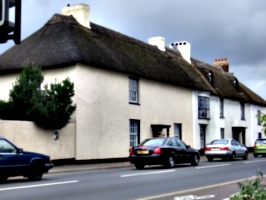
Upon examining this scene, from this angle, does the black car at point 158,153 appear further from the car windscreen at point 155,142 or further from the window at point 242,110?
the window at point 242,110

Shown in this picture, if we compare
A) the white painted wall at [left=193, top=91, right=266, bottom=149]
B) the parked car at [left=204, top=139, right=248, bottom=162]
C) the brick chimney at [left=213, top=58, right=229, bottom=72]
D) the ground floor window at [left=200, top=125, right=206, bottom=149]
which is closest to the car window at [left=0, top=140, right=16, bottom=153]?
the parked car at [left=204, top=139, right=248, bottom=162]

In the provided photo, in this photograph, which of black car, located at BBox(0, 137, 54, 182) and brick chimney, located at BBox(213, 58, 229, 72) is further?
brick chimney, located at BBox(213, 58, 229, 72)

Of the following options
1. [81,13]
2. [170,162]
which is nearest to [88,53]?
[81,13]

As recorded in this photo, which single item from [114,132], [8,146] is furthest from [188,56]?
[8,146]

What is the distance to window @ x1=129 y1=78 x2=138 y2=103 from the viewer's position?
31.7 metres

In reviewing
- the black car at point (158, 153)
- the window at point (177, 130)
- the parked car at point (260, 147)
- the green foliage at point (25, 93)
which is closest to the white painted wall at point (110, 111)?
the window at point (177, 130)

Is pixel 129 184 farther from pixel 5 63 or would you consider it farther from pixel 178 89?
pixel 178 89

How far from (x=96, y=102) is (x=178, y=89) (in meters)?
11.4

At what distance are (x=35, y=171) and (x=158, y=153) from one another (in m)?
7.30

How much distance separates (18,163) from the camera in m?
15.1

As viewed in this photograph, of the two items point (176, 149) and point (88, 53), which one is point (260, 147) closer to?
point (176, 149)

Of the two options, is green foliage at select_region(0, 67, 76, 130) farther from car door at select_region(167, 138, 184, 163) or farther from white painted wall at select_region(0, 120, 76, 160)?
car door at select_region(167, 138, 184, 163)

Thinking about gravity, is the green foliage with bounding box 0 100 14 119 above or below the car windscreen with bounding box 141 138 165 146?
above

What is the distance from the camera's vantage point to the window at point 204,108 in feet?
136
